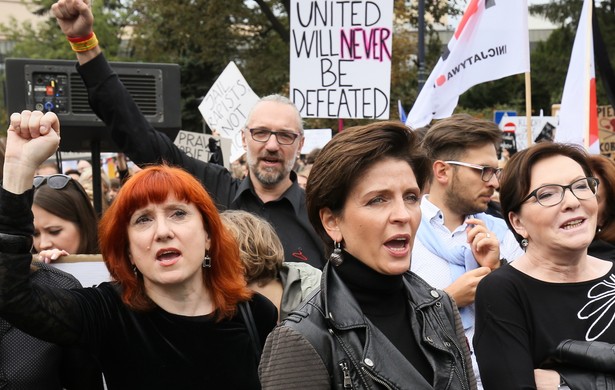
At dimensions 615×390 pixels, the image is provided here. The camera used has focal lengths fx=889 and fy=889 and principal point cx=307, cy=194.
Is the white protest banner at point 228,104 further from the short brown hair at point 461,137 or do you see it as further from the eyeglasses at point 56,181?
the eyeglasses at point 56,181

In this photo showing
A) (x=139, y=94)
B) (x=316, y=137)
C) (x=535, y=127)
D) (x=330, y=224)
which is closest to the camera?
(x=330, y=224)

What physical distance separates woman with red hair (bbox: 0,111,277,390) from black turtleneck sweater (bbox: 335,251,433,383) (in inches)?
26.3

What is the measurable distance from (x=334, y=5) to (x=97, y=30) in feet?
101

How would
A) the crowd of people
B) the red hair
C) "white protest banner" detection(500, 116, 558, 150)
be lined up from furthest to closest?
"white protest banner" detection(500, 116, 558, 150) < the red hair < the crowd of people

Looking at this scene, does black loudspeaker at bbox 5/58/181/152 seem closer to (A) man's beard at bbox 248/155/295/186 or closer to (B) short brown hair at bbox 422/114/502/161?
(A) man's beard at bbox 248/155/295/186

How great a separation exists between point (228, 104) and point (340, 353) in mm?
7468

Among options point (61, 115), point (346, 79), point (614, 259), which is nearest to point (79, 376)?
point (614, 259)

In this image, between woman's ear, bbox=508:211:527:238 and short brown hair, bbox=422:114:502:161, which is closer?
woman's ear, bbox=508:211:527:238

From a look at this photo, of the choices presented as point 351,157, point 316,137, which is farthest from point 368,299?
point 316,137

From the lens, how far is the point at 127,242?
120 inches

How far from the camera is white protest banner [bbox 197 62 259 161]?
9484mm

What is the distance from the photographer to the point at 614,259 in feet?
11.7

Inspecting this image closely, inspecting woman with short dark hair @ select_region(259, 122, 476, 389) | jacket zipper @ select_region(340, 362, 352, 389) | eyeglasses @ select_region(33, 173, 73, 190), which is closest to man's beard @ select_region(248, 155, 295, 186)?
eyeglasses @ select_region(33, 173, 73, 190)

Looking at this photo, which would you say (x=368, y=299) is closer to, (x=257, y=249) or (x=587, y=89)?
(x=257, y=249)
